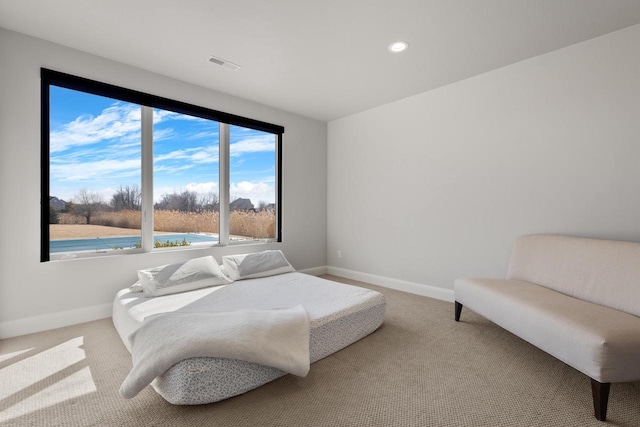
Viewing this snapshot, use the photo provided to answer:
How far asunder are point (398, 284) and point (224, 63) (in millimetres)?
3447

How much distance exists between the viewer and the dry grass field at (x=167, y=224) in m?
2.90

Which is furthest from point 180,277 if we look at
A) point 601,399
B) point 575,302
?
point 575,302

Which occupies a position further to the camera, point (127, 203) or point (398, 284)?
point (398, 284)

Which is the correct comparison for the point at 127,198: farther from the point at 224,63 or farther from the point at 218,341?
the point at 218,341

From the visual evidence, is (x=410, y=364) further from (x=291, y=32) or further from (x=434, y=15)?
(x=291, y=32)

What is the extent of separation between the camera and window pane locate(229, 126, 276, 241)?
4.09 meters

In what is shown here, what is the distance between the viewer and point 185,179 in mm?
3666

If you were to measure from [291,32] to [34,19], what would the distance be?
206 cm

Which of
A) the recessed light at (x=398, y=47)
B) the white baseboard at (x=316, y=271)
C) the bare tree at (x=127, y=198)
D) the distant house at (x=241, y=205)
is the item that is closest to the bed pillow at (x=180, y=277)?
the bare tree at (x=127, y=198)

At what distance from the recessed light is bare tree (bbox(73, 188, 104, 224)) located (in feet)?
10.8

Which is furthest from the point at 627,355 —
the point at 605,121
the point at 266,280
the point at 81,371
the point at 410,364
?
the point at 81,371

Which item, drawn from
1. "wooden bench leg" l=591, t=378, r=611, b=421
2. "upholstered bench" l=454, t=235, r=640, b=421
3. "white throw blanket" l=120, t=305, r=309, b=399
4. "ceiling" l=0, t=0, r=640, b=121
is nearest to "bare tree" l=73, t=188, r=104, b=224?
"ceiling" l=0, t=0, r=640, b=121

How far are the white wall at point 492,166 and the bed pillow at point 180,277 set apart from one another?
2.29 metres

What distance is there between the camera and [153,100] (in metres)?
3.25
